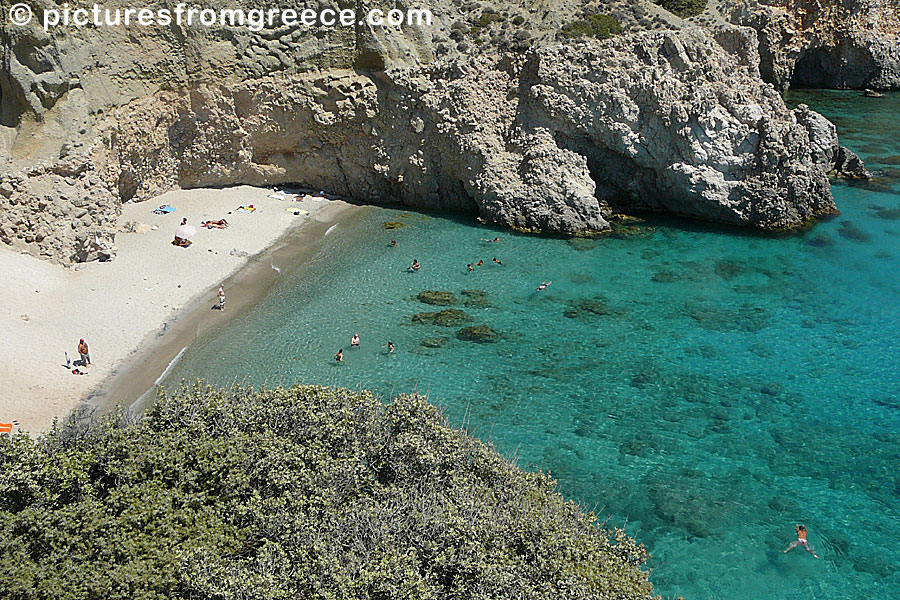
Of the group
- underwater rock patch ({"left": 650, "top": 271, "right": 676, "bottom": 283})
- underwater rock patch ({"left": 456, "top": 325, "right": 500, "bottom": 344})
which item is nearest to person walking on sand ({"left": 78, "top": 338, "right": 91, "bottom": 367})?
underwater rock patch ({"left": 456, "top": 325, "right": 500, "bottom": 344})

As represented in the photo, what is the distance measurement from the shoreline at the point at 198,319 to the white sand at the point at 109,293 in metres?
0.35

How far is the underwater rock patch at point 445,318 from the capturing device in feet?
101

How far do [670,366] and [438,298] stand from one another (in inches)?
394

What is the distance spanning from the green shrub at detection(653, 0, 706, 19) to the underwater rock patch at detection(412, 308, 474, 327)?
24552 millimetres

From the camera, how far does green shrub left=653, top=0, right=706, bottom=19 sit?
145ft

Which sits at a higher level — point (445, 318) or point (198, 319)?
point (445, 318)

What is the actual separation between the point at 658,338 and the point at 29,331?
23.1 m

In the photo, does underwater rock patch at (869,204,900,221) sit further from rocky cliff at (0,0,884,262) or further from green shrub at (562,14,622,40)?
green shrub at (562,14,622,40)

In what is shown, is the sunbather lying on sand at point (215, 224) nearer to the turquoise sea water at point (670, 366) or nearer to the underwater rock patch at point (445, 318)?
the turquoise sea water at point (670, 366)

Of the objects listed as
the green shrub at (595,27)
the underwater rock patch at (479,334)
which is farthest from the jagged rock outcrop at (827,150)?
the underwater rock patch at (479,334)

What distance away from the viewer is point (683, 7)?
146 feet

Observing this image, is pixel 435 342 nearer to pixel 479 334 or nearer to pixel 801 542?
pixel 479 334

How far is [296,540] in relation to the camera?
47.2ft

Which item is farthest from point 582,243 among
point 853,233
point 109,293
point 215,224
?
A: point 109,293
